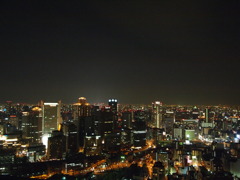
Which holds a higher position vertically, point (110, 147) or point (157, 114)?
point (157, 114)

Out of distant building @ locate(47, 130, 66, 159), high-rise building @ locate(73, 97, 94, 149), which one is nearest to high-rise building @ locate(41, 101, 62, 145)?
high-rise building @ locate(73, 97, 94, 149)

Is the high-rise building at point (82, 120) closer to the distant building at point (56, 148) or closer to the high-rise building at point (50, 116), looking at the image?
the high-rise building at point (50, 116)

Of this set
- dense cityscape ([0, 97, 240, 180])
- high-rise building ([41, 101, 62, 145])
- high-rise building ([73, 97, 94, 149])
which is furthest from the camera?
high-rise building ([41, 101, 62, 145])

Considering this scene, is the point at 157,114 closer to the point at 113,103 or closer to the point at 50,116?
the point at 113,103

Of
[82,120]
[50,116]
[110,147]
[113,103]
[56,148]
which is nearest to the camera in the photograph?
[56,148]

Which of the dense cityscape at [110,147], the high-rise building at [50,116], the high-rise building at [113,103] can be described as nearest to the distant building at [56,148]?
the dense cityscape at [110,147]

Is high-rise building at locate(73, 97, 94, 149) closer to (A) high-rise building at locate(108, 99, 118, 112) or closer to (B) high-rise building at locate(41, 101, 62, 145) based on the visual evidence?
(B) high-rise building at locate(41, 101, 62, 145)

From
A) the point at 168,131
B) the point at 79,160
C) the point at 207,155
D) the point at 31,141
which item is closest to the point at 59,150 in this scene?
the point at 79,160

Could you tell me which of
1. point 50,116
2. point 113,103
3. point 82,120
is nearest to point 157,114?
point 113,103
